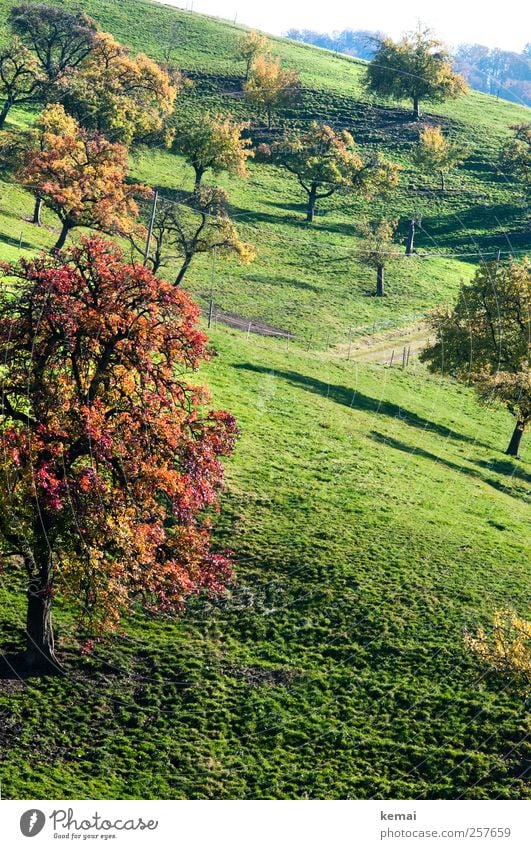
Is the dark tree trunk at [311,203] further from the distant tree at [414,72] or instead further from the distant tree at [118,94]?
the distant tree at [414,72]

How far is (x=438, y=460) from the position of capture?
58719 mm

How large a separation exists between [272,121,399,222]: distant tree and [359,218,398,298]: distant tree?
612 centimetres

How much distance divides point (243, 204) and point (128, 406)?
62.3 m

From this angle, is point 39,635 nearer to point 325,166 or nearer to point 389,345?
point 389,345

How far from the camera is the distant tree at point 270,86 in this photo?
122 meters

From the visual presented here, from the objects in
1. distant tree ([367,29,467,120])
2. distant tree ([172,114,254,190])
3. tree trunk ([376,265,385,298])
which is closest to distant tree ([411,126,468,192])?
distant tree ([367,29,467,120])

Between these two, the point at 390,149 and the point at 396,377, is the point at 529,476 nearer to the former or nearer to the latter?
the point at 396,377

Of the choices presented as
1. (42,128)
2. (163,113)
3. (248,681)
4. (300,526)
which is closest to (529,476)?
(300,526)

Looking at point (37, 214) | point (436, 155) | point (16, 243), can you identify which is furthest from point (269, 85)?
point (16, 243)

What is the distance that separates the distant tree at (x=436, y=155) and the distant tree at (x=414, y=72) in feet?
40.8

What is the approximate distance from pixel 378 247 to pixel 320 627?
6002cm

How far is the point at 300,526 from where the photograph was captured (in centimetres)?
4475

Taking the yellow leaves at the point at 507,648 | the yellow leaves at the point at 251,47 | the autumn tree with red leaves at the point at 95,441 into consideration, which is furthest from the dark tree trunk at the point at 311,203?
the autumn tree with red leaves at the point at 95,441

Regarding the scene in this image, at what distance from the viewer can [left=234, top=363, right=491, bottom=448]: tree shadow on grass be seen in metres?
63.6
